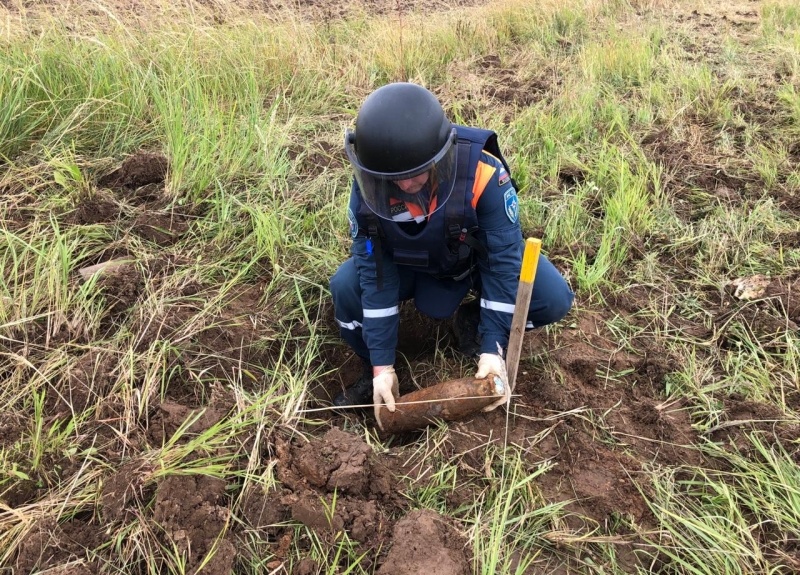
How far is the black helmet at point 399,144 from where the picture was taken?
1690 millimetres

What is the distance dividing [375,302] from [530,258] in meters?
0.69

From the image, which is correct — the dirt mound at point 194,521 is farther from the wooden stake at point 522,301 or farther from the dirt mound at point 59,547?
the wooden stake at point 522,301

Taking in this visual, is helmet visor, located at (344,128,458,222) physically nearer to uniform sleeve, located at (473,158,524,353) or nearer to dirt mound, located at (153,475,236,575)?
uniform sleeve, located at (473,158,524,353)

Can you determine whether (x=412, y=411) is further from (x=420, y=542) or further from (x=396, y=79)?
(x=396, y=79)

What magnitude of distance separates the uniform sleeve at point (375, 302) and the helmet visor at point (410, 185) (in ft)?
0.88

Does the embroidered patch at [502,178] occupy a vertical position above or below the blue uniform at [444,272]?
above

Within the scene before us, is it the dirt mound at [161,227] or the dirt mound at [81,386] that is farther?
the dirt mound at [161,227]

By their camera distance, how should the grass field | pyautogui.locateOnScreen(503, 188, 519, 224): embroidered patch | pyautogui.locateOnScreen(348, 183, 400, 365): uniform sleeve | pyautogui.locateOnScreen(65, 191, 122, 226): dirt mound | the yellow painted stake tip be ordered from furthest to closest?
pyautogui.locateOnScreen(65, 191, 122, 226): dirt mound, pyautogui.locateOnScreen(348, 183, 400, 365): uniform sleeve, pyautogui.locateOnScreen(503, 188, 519, 224): embroidered patch, the yellow painted stake tip, the grass field

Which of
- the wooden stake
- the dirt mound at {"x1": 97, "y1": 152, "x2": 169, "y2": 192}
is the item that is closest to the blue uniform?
the wooden stake

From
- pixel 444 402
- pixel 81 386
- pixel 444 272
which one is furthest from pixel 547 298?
pixel 81 386

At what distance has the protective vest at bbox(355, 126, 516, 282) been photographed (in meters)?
1.97

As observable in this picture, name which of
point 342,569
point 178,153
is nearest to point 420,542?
point 342,569

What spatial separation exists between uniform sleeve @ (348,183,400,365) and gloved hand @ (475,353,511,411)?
14.4 inches

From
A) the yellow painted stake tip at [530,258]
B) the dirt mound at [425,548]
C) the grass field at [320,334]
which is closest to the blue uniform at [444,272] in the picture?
the grass field at [320,334]
